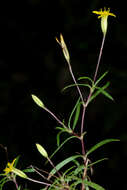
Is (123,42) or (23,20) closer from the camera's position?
(123,42)

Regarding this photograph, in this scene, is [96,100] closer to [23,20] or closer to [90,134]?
[90,134]

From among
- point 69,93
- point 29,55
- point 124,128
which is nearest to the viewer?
point 124,128

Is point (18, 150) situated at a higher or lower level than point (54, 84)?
lower

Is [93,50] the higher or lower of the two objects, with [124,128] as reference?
higher

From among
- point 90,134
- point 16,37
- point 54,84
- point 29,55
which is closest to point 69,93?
point 54,84

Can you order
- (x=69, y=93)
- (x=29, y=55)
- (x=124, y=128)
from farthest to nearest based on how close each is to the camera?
(x=29, y=55) < (x=69, y=93) < (x=124, y=128)

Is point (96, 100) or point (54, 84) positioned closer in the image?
point (96, 100)

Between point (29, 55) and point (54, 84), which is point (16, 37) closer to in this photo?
point (29, 55)

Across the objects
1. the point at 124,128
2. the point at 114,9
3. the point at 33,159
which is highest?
the point at 114,9

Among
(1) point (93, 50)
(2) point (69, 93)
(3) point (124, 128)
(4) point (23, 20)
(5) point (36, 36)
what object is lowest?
(3) point (124, 128)
